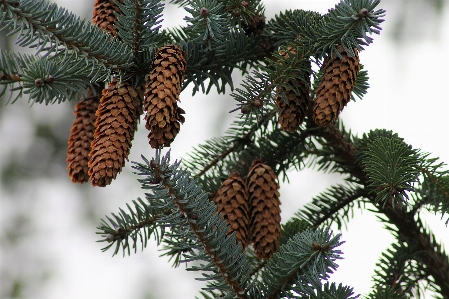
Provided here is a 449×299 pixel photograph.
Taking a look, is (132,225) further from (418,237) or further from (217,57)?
(418,237)

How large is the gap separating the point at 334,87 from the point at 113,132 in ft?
1.24

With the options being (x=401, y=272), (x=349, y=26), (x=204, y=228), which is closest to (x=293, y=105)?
(x=349, y=26)

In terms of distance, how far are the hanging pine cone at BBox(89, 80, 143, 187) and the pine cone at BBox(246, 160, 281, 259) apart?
0.87ft

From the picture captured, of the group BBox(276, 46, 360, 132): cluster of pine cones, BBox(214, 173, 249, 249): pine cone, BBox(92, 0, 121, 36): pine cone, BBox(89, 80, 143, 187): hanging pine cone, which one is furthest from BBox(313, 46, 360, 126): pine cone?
BBox(92, 0, 121, 36): pine cone

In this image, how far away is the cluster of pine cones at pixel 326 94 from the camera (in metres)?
0.90

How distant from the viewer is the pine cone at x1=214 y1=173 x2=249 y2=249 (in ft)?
3.16

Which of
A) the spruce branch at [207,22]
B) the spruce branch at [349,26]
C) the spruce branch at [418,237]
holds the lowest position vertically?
the spruce branch at [418,237]

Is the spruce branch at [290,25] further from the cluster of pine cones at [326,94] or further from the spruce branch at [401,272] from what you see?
the spruce branch at [401,272]

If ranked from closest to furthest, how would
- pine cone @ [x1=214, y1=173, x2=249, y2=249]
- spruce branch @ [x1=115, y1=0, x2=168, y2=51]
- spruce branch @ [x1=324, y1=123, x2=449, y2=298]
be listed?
spruce branch @ [x1=115, y1=0, x2=168, y2=51]
pine cone @ [x1=214, y1=173, x2=249, y2=249]
spruce branch @ [x1=324, y1=123, x2=449, y2=298]

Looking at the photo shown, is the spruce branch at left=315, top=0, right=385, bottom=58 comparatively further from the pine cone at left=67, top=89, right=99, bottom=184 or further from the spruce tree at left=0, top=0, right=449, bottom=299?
the pine cone at left=67, top=89, right=99, bottom=184

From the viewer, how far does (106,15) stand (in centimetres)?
103

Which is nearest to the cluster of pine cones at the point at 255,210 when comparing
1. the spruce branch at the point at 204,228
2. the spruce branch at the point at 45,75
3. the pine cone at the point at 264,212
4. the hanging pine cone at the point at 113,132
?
the pine cone at the point at 264,212

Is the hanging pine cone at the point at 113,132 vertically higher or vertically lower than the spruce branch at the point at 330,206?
lower

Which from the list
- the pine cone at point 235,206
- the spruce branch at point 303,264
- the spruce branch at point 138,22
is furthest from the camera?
the pine cone at point 235,206
